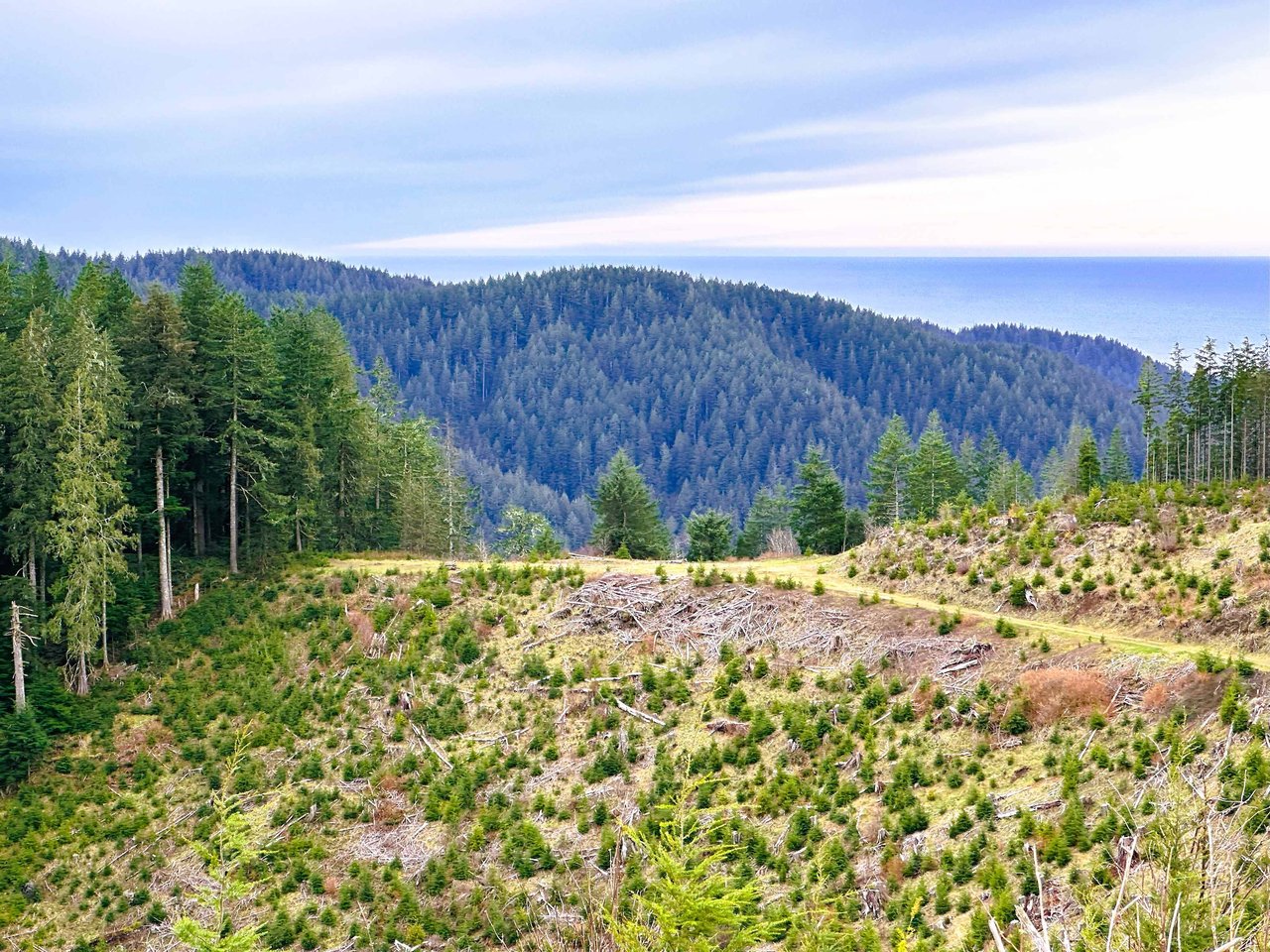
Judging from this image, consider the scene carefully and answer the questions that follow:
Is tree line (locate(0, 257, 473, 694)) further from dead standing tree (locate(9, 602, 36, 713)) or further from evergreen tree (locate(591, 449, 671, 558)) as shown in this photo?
evergreen tree (locate(591, 449, 671, 558))

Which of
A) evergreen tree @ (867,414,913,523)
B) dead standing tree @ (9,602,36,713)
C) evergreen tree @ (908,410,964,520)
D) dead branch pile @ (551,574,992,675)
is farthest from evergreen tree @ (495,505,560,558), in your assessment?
dead standing tree @ (9,602,36,713)

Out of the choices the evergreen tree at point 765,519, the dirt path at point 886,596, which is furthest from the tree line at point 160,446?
the evergreen tree at point 765,519

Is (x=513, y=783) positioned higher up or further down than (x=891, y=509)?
further down

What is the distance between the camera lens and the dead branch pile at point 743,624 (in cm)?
2531

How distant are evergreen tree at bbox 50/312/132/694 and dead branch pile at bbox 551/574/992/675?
13.7 metres

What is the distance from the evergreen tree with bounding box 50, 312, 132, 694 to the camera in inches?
1242

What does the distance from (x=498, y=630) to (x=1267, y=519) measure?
69.8ft

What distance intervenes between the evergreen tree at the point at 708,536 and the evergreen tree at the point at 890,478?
12.8 m

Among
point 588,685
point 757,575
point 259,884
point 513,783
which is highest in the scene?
point 757,575

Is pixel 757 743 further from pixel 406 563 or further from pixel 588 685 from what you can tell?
pixel 406 563

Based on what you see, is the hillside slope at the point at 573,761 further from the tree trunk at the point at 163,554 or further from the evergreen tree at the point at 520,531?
the evergreen tree at the point at 520,531

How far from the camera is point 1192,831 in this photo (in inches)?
293

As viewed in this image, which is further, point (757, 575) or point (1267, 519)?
A: point (757, 575)

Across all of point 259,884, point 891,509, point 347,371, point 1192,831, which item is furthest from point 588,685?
point 891,509
